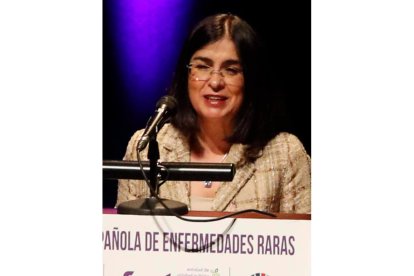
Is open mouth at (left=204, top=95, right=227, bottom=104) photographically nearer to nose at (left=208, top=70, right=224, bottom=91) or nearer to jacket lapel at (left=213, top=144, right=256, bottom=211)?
nose at (left=208, top=70, right=224, bottom=91)

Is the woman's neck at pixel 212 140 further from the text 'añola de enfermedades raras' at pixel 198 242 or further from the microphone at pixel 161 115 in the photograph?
the text 'añola de enfermedades raras' at pixel 198 242

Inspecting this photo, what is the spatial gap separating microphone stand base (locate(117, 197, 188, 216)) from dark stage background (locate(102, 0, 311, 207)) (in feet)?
0.23

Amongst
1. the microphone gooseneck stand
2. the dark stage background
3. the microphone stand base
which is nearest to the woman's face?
the dark stage background

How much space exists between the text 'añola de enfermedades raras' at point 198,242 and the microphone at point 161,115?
398 mm

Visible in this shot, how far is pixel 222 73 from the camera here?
254cm

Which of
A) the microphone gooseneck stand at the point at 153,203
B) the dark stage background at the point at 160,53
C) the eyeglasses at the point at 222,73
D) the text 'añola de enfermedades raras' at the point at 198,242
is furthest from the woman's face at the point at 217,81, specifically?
the text 'añola de enfermedades raras' at the point at 198,242

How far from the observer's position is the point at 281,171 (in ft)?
8.40

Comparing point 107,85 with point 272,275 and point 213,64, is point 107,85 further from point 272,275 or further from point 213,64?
point 272,275

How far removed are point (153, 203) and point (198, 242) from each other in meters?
0.24

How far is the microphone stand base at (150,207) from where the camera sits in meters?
2.61

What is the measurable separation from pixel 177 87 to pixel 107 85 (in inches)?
11.9

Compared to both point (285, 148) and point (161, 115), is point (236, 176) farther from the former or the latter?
point (161, 115)

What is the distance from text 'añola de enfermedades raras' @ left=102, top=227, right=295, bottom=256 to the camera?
2.56 metres

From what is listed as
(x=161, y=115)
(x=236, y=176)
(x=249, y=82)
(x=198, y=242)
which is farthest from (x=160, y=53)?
(x=198, y=242)
